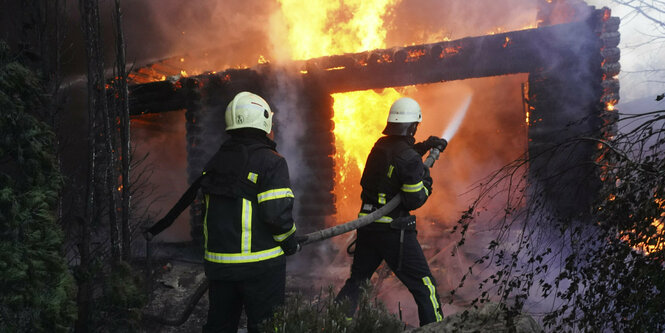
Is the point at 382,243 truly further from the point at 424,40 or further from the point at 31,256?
the point at 424,40

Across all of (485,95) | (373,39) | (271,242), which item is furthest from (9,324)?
(485,95)

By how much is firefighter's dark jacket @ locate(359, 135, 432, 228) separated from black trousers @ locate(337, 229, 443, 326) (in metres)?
0.16

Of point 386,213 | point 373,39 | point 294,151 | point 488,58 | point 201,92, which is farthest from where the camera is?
point 373,39

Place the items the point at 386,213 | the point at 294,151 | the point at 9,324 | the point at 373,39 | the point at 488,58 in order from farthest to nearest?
1. the point at 373,39
2. the point at 294,151
3. the point at 488,58
4. the point at 386,213
5. the point at 9,324

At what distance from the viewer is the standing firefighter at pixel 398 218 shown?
11.4 ft

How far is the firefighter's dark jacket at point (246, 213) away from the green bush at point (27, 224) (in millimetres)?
1177

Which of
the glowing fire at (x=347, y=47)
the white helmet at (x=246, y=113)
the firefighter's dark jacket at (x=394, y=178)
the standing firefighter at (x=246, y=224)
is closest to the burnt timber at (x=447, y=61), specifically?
the glowing fire at (x=347, y=47)

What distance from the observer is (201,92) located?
8.02 metres

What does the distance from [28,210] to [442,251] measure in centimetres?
551

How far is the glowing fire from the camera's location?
A: 29.0 feet

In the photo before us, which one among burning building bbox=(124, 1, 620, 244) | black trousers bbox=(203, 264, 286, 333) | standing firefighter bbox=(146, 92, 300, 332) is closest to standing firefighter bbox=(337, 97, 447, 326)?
black trousers bbox=(203, 264, 286, 333)

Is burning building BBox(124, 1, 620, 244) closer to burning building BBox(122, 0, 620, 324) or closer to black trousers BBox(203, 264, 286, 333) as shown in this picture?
burning building BBox(122, 0, 620, 324)

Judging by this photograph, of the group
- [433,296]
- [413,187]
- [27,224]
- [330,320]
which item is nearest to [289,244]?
[330,320]

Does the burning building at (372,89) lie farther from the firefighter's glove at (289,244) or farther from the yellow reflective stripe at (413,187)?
the firefighter's glove at (289,244)
